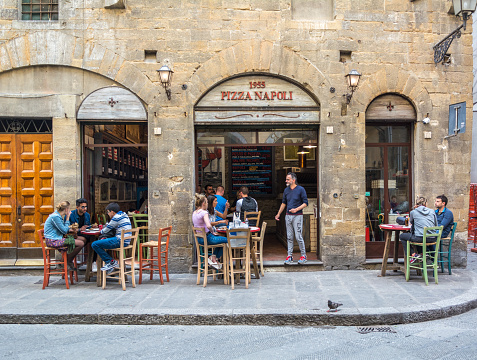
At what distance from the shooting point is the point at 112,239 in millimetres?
7734

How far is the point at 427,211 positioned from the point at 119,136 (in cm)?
633

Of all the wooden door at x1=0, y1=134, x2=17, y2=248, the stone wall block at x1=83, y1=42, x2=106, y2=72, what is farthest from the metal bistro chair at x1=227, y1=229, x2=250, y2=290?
the wooden door at x1=0, y1=134, x2=17, y2=248

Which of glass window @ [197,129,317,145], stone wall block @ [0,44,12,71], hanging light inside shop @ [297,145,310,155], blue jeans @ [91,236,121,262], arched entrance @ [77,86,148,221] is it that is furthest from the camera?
hanging light inside shop @ [297,145,310,155]

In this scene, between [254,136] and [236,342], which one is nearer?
[236,342]

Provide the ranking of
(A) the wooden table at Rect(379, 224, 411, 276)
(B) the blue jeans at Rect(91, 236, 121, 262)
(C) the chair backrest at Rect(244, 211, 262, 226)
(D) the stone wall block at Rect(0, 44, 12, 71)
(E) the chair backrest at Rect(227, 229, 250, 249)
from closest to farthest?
(E) the chair backrest at Rect(227, 229, 250, 249) → (B) the blue jeans at Rect(91, 236, 121, 262) → (A) the wooden table at Rect(379, 224, 411, 276) → (D) the stone wall block at Rect(0, 44, 12, 71) → (C) the chair backrest at Rect(244, 211, 262, 226)

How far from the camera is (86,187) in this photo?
9.54 m

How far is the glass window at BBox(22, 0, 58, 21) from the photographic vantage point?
9.32m

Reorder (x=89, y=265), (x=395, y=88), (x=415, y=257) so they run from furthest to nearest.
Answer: (x=395, y=88) → (x=89, y=265) → (x=415, y=257)

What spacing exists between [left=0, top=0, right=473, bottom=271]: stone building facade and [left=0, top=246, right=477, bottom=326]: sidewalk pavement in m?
1.44

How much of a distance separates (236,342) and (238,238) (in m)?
2.60

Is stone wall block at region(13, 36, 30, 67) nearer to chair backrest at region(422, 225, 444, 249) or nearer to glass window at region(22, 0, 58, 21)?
glass window at region(22, 0, 58, 21)

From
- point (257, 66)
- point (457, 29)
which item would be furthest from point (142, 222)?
point (457, 29)

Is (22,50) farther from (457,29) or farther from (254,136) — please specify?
(457,29)

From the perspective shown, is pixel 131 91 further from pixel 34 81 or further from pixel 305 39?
pixel 305 39
